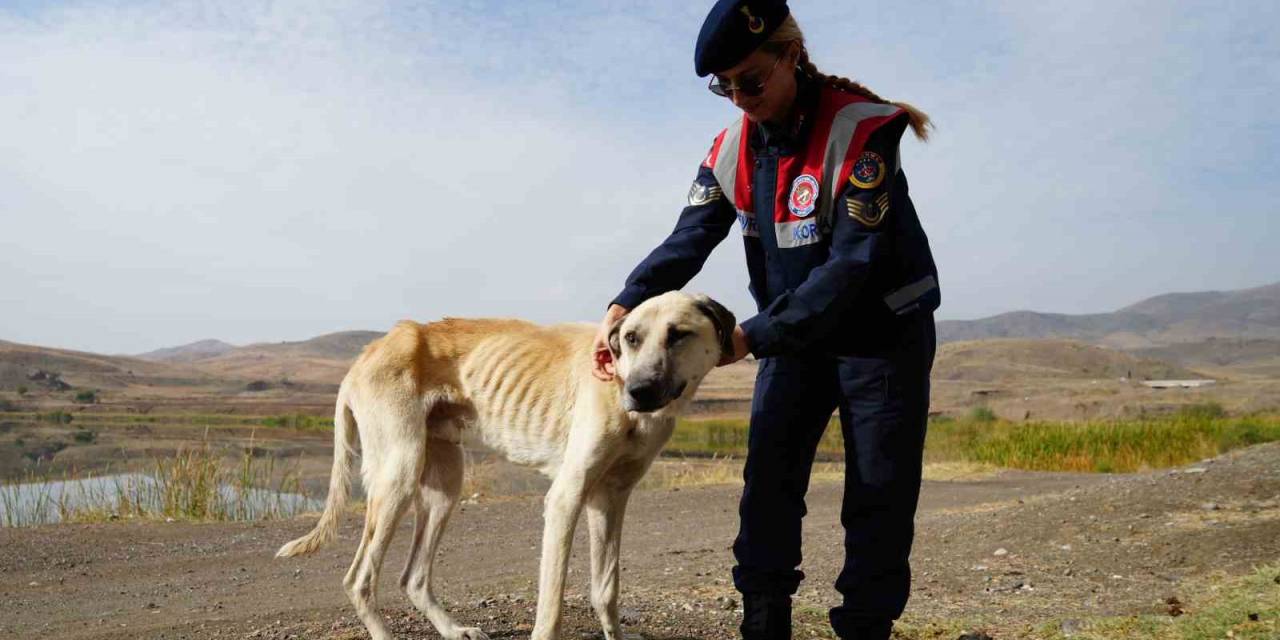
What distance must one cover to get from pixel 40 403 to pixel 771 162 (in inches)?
1502

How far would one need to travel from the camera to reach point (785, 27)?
3.54 metres

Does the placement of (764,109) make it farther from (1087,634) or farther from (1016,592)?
(1016,592)

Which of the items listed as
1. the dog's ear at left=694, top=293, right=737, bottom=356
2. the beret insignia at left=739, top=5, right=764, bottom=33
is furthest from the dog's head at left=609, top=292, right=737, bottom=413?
the beret insignia at left=739, top=5, right=764, bottom=33

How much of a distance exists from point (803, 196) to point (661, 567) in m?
5.68

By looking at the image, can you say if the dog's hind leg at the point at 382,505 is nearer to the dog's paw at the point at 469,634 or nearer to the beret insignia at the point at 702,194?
the dog's paw at the point at 469,634

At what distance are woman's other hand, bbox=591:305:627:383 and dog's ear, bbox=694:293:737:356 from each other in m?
0.41

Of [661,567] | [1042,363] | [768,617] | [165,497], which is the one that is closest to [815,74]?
[768,617]

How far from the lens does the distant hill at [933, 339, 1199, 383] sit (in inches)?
2110

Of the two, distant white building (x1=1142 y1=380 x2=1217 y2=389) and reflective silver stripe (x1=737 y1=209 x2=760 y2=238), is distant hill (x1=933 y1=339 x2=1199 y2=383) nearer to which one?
distant white building (x1=1142 y1=380 x2=1217 y2=389)

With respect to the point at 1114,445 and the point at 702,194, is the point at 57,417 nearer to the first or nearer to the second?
the point at 1114,445

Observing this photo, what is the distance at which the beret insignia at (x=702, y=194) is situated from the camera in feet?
13.1

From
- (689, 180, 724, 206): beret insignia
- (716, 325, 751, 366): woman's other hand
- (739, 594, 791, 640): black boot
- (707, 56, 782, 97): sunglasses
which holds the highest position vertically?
(707, 56, 782, 97): sunglasses

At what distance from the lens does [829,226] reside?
3541mm

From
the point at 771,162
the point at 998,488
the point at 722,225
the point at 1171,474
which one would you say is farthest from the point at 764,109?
the point at 998,488
